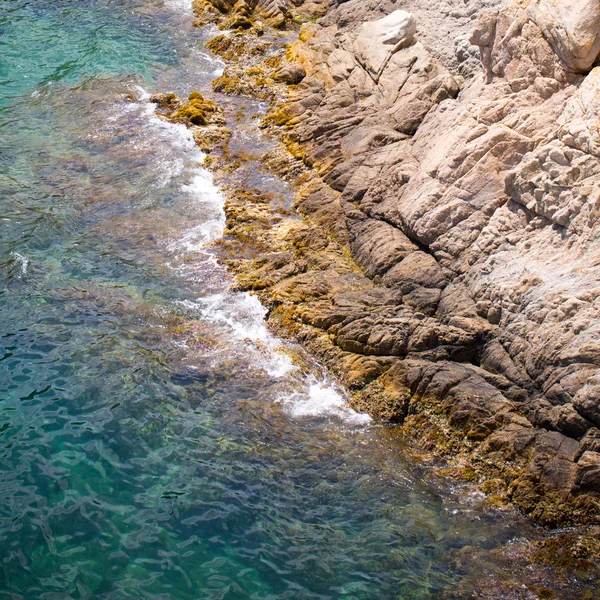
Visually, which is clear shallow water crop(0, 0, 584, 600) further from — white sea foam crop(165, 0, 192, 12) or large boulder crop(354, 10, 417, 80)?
white sea foam crop(165, 0, 192, 12)

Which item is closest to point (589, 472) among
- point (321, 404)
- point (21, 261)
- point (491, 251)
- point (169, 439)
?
point (491, 251)

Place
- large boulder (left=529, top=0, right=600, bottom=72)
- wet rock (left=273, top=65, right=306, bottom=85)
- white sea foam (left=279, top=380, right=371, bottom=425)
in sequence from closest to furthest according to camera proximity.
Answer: white sea foam (left=279, top=380, right=371, bottom=425) < large boulder (left=529, top=0, right=600, bottom=72) < wet rock (left=273, top=65, right=306, bottom=85)

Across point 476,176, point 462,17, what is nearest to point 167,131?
point 462,17

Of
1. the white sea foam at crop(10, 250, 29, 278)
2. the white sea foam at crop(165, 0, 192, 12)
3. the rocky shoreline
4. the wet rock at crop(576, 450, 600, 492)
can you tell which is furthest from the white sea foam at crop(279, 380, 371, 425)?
the white sea foam at crop(165, 0, 192, 12)

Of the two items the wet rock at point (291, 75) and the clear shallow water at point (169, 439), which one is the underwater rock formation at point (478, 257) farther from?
the wet rock at point (291, 75)

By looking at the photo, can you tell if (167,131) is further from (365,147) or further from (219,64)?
(365,147)
